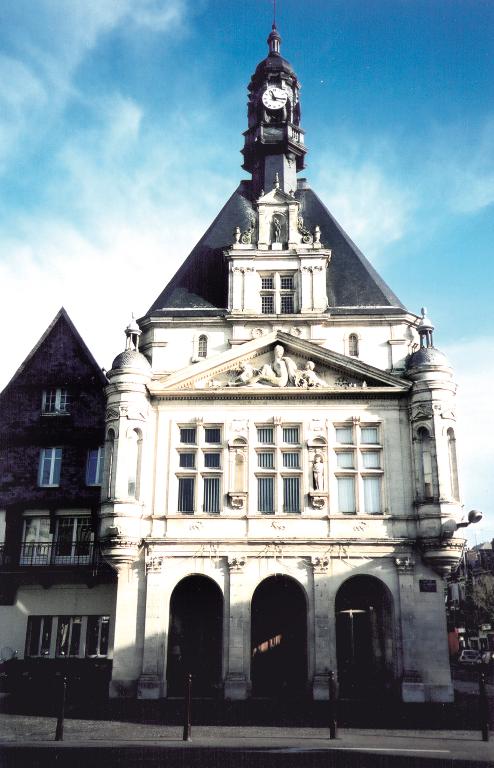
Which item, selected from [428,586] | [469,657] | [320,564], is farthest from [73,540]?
[469,657]

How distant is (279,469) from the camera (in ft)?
98.7

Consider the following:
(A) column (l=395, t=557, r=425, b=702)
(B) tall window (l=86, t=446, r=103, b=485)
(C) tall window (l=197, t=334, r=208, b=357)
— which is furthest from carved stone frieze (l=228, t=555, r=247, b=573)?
(C) tall window (l=197, t=334, r=208, b=357)

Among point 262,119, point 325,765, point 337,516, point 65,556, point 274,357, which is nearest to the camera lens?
point 325,765

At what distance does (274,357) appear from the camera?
31.5 m

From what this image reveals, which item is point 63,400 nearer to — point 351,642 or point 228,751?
→ point 351,642

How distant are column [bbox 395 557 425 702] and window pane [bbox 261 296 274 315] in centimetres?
1279

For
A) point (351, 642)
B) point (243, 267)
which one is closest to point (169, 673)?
point (351, 642)

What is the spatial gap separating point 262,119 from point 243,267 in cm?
1170

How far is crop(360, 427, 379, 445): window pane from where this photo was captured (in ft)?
101

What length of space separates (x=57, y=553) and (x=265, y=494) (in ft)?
34.8

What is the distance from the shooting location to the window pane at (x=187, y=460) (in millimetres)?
30620

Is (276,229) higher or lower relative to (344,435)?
higher

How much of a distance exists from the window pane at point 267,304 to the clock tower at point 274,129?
742 cm

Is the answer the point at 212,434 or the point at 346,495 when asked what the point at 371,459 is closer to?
the point at 346,495
